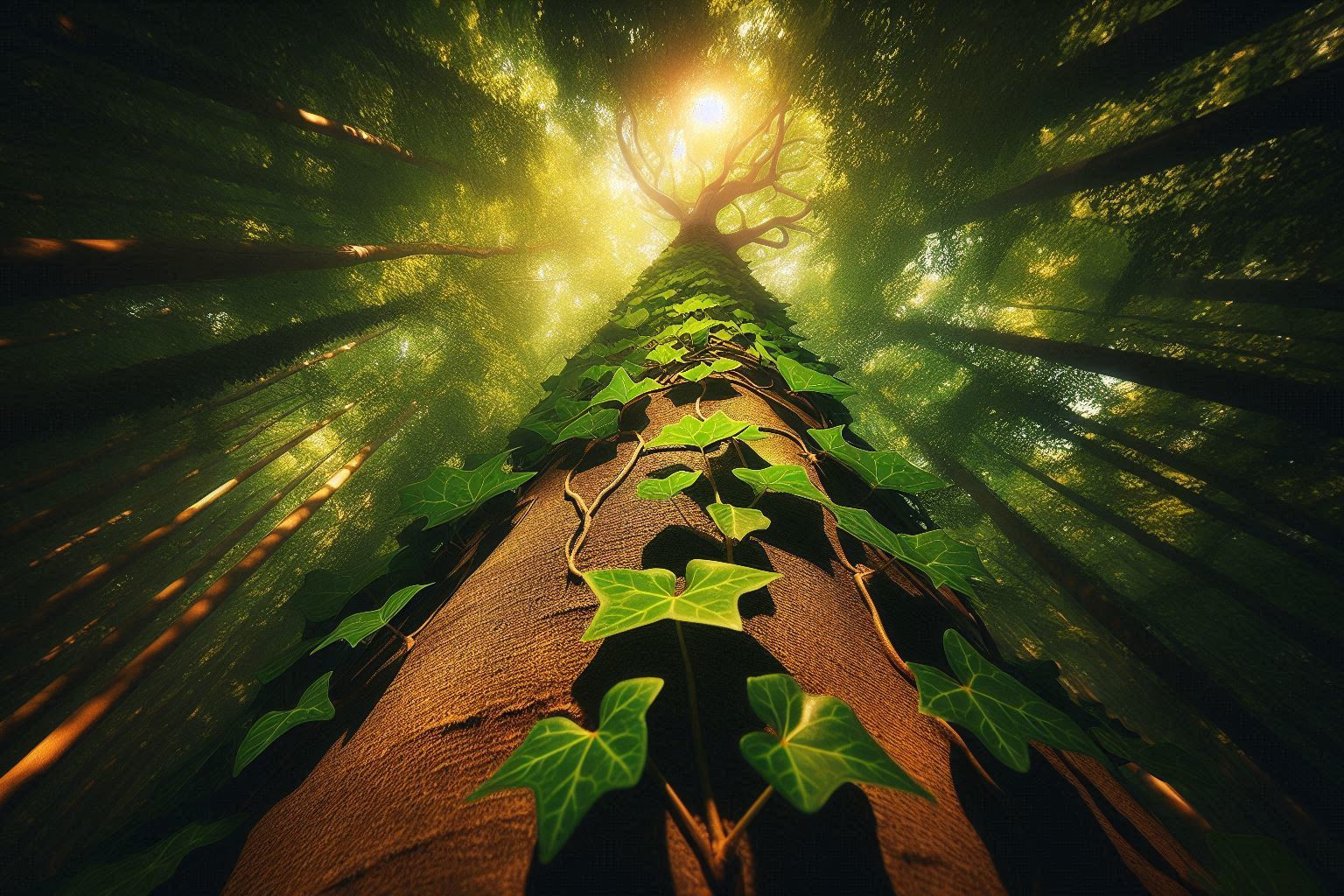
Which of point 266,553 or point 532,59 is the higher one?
point 532,59

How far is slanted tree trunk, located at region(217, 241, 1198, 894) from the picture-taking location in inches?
14.6

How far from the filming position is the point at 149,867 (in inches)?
23.4

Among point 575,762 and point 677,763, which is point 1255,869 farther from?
point 575,762

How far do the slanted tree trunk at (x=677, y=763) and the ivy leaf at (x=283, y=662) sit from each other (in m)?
0.40

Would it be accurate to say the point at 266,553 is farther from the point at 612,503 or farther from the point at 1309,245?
the point at 1309,245

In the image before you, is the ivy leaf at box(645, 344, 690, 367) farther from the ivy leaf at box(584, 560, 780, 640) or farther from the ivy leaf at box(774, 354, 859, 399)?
the ivy leaf at box(584, 560, 780, 640)

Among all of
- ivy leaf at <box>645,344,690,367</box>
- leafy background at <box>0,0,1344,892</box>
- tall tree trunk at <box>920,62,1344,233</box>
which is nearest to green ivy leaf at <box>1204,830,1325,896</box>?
ivy leaf at <box>645,344,690,367</box>

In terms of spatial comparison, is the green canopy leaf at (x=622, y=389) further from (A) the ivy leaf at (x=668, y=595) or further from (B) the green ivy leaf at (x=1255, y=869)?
(B) the green ivy leaf at (x=1255, y=869)

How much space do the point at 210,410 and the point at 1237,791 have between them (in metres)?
21.7

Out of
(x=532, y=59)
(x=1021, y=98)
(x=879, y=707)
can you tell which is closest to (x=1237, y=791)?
(x=1021, y=98)

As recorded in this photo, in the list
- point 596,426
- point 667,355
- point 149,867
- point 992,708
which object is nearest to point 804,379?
point 667,355

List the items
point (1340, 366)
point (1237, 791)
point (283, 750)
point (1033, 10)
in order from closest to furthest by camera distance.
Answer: point (283, 750) < point (1033, 10) < point (1340, 366) < point (1237, 791)

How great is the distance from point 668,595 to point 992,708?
18.4 inches

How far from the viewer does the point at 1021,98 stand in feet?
14.3
